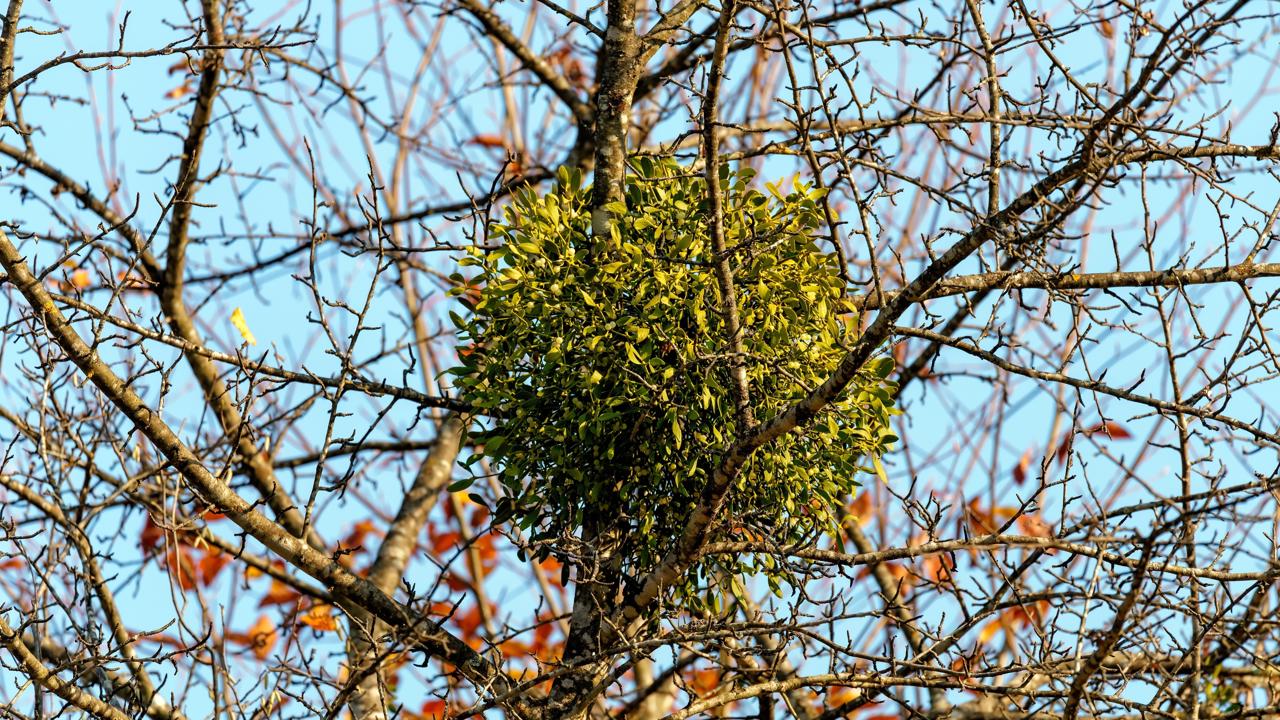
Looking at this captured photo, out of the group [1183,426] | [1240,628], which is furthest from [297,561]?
[1240,628]

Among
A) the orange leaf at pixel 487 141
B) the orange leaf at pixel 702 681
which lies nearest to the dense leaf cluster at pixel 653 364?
the orange leaf at pixel 702 681

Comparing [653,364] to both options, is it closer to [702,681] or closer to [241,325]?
[241,325]

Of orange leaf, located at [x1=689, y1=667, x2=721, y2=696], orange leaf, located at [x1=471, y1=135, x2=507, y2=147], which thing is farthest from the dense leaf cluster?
orange leaf, located at [x1=471, y1=135, x2=507, y2=147]

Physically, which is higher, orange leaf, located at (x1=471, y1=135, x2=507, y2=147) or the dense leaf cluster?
orange leaf, located at (x1=471, y1=135, x2=507, y2=147)

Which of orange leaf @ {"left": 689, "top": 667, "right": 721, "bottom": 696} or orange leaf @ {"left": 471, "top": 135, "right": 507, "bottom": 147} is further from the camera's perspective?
orange leaf @ {"left": 471, "top": 135, "right": 507, "bottom": 147}

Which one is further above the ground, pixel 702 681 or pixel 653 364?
pixel 702 681

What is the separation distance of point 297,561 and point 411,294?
13.4 ft

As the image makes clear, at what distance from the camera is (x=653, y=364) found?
118 inches

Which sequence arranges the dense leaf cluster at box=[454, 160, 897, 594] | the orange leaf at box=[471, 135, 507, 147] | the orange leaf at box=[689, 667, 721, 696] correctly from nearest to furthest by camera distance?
1. the dense leaf cluster at box=[454, 160, 897, 594]
2. the orange leaf at box=[689, 667, 721, 696]
3. the orange leaf at box=[471, 135, 507, 147]

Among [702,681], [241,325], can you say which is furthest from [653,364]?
[702,681]

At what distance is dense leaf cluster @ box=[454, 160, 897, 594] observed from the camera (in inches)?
118

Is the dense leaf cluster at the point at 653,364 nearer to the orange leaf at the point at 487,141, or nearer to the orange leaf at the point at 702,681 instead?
the orange leaf at the point at 702,681

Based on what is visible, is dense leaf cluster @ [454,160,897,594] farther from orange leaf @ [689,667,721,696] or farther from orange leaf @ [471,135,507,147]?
orange leaf @ [471,135,507,147]

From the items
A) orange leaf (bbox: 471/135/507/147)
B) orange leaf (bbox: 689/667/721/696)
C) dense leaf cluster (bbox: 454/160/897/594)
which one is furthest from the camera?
orange leaf (bbox: 471/135/507/147)
